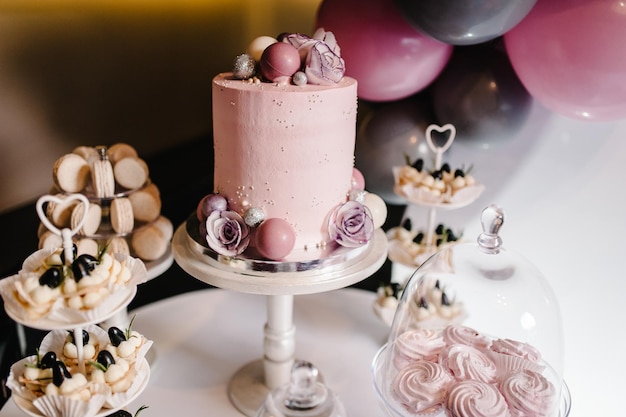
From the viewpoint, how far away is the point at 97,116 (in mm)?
1865

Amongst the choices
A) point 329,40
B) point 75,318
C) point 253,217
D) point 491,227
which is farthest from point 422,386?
point 329,40

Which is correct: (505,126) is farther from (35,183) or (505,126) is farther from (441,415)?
(35,183)

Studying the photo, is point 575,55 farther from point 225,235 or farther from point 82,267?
point 82,267

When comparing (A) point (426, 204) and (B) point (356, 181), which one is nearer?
(B) point (356, 181)

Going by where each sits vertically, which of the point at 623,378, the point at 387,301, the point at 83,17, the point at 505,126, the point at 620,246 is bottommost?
the point at 623,378

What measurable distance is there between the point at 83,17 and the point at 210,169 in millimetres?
827

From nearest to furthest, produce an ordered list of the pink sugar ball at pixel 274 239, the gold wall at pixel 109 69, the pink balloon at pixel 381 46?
1. the pink sugar ball at pixel 274 239
2. the pink balloon at pixel 381 46
3. the gold wall at pixel 109 69

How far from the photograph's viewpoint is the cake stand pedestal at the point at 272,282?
3.52ft

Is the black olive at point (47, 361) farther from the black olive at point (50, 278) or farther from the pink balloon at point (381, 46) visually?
the pink balloon at point (381, 46)

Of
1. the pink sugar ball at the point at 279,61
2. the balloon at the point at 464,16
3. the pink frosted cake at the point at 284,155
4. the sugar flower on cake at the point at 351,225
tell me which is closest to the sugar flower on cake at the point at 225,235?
the pink frosted cake at the point at 284,155

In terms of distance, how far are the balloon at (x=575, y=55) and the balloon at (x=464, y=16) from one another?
0.08 metres

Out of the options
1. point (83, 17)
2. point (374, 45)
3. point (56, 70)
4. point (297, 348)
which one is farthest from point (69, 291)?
point (83, 17)

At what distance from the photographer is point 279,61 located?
1.08m

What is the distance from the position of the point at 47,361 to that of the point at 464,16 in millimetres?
988
